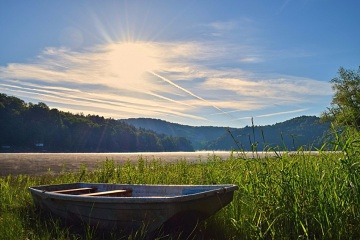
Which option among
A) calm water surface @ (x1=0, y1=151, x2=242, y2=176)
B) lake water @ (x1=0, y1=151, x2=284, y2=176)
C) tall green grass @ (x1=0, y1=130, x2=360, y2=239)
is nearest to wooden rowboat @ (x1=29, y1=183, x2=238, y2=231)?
tall green grass @ (x1=0, y1=130, x2=360, y2=239)

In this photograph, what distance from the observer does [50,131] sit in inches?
4530

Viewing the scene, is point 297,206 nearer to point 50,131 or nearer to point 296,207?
point 296,207

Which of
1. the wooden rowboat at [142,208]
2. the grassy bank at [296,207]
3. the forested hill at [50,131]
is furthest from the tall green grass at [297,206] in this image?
the forested hill at [50,131]

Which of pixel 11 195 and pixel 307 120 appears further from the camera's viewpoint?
pixel 307 120

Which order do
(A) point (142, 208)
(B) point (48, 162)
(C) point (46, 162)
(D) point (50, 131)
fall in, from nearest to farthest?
(A) point (142, 208) → (C) point (46, 162) → (B) point (48, 162) → (D) point (50, 131)

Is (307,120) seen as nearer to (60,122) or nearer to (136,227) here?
(60,122)

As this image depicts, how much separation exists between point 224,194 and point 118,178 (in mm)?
7606

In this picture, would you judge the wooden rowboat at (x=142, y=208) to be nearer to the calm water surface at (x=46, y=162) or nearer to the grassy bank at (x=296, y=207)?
the grassy bank at (x=296, y=207)

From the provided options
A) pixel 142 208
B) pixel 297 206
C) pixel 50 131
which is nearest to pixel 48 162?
pixel 142 208

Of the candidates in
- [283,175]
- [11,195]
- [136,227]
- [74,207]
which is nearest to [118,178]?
[11,195]

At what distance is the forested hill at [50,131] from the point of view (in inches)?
4141

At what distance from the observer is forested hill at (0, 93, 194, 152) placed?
345 ft

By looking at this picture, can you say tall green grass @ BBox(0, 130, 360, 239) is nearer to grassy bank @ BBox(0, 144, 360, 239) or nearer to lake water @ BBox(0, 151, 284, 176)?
grassy bank @ BBox(0, 144, 360, 239)

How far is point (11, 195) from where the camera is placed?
9109 millimetres
